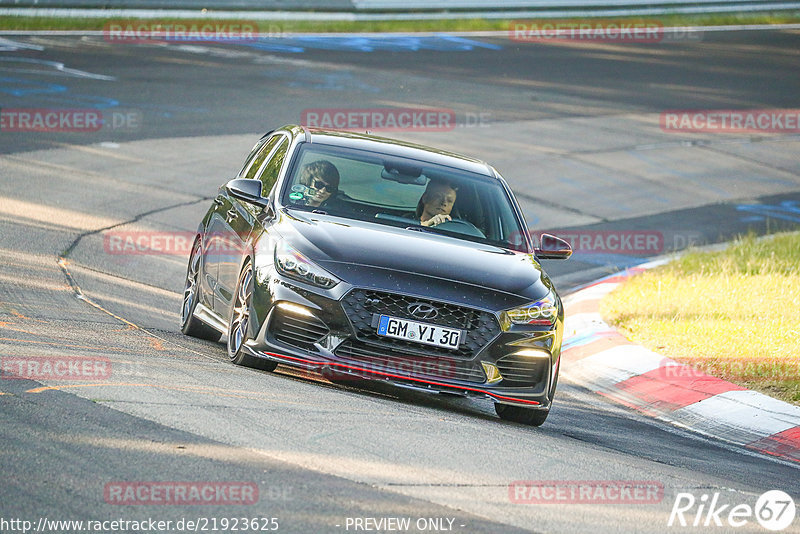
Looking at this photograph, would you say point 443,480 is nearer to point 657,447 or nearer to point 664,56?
point 657,447

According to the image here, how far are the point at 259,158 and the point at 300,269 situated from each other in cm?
256

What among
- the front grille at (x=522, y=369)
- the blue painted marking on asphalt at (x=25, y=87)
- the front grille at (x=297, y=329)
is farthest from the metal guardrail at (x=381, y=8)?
the front grille at (x=522, y=369)

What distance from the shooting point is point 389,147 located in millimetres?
9414

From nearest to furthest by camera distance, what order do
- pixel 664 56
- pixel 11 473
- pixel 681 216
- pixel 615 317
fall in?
pixel 11 473, pixel 615 317, pixel 681 216, pixel 664 56

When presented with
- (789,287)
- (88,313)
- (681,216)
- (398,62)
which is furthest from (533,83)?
(88,313)

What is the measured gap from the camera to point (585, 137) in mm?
23562

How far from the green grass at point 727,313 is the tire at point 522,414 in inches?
92.9

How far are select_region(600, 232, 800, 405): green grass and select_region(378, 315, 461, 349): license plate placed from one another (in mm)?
3258

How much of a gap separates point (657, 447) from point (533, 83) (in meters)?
21.0
